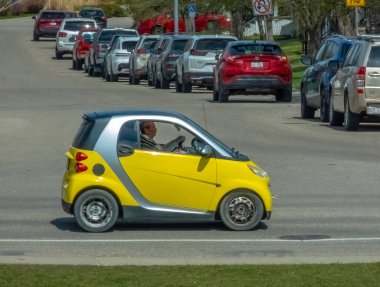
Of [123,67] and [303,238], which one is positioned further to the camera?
[123,67]

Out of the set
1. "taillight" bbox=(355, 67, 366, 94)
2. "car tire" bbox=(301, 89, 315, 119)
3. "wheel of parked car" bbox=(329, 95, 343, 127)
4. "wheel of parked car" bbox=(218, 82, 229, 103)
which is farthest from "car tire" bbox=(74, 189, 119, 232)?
"wheel of parked car" bbox=(218, 82, 229, 103)

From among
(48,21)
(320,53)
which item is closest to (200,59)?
(320,53)

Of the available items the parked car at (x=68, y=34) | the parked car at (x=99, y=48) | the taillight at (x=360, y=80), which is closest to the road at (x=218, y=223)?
the taillight at (x=360, y=80)

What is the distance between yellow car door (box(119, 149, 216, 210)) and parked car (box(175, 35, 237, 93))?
23.4m

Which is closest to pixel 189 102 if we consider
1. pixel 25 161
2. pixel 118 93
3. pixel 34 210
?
pixel 118 93

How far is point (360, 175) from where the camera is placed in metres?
17.6

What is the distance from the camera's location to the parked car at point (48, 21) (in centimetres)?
7150

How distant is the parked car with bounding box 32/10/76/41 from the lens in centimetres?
7150

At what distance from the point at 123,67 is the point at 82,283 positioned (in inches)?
1432

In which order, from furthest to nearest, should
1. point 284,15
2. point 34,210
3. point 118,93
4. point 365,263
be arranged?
point 284,15 → point 118,93 → point 34,210 → point 365,263

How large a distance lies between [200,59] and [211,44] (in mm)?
666

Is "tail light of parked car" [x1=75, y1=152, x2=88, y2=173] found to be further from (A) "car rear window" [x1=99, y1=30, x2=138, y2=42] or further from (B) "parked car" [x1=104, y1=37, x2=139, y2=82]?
(A) "car rear window" [x1=99, y1=30, x2=138, y2=42]

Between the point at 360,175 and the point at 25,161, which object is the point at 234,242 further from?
the point at 25,161

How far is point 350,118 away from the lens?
23.9 meters
